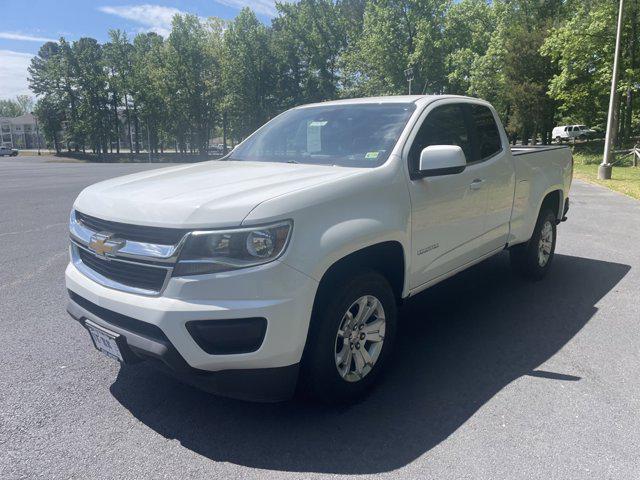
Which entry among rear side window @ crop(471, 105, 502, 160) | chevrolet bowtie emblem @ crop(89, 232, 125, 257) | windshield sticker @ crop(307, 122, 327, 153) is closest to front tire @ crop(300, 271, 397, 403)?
chevrolet bowtie emblem @ crop(89, 232, 125, 257)

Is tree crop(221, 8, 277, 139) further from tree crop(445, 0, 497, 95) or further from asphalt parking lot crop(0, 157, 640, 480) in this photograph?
asphalt parking lot crop(0, 157, 640, 480)

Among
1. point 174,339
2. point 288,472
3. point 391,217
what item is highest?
point 391,217

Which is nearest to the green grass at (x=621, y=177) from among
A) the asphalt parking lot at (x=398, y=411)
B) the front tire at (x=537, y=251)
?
the front tire at (x=537, y=251)

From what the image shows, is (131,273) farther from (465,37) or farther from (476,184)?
(465,37)

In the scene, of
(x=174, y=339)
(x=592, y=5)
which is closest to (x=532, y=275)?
→ (x=174, y=339)

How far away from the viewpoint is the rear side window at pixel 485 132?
178 inches

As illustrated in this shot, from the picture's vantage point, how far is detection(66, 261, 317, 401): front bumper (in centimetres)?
245

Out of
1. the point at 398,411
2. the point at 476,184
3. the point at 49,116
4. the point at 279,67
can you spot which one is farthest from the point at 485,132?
the point at 49,116

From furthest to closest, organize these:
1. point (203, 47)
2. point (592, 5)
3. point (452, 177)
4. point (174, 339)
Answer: point (203, 47), point (592, 5), point (452, 177), point (174, 339)

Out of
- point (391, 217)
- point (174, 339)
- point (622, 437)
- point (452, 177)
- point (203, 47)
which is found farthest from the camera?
point (203, 47)

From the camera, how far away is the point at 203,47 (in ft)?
200

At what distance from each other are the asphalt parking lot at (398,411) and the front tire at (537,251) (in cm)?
69

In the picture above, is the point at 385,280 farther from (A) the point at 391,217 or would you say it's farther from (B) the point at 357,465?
(B) the point at 357,465

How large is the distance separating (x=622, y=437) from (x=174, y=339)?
2.49 m
